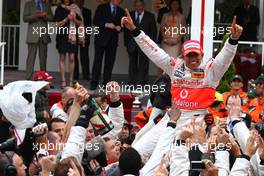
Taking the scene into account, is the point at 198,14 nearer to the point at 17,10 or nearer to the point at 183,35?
the point at 183,35

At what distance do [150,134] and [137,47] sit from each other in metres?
7.83

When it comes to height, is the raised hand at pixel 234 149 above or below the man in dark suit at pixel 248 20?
below

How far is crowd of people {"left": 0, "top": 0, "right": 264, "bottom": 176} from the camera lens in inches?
317

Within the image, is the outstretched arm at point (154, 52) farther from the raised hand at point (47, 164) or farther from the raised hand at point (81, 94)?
the raised hand at point (47, 164)

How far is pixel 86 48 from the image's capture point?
63.4 ft

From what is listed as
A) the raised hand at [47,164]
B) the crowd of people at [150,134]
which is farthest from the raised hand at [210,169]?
the raised hand at [47,164]

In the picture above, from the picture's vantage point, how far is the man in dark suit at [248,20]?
19031mm

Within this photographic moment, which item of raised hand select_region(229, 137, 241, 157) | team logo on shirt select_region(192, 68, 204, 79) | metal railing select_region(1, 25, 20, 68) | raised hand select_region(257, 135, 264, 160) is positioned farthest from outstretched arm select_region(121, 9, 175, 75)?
metal railing select_region(1, 25, 20, 68)

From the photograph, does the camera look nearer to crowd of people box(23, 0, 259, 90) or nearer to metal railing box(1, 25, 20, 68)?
crowd of people box(23, 0, 259, 90)

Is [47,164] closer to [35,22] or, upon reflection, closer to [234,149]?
[234,149]

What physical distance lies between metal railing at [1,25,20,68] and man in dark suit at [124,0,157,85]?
3839 millimetres

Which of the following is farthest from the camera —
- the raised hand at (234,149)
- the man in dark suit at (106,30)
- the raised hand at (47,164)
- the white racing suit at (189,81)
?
the man in dark suit at (106,30)

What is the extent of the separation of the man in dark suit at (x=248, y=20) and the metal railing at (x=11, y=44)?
4702mm

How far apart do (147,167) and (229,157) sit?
101cm
